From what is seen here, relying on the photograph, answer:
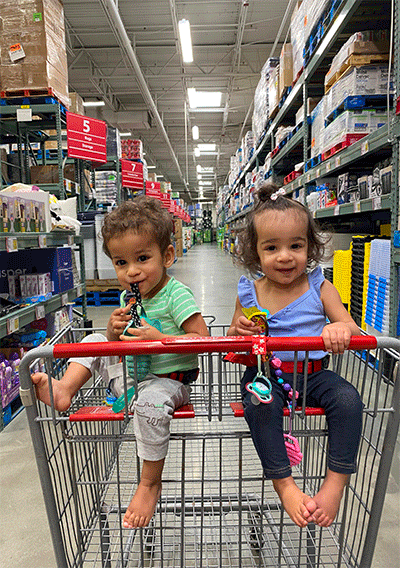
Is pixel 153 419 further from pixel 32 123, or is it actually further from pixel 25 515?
pixel 32 123

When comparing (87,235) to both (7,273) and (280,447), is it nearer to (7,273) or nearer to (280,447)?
(7,273)

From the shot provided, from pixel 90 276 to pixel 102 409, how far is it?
538cm

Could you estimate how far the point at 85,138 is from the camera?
5023 mm

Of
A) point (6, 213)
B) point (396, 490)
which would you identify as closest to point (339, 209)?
point (396, 490)

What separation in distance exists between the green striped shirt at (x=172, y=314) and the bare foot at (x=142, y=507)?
1.07 ft

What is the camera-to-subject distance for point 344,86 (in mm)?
2916

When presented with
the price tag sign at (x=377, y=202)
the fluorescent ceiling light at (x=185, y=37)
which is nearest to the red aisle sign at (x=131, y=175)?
the fluorescent ceiling light at (x=185, y=37)

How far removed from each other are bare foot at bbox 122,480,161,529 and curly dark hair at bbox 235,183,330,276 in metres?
0.79

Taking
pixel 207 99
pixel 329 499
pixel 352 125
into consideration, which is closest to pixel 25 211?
pixel 352 125

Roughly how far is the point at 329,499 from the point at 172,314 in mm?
668

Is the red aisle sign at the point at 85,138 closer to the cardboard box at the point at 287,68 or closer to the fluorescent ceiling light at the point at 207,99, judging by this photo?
the cardboard box at the point at 287,68

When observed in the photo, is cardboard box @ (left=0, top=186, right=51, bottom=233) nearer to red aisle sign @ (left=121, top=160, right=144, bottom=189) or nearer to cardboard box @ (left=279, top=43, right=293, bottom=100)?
cardboard box @ (left=279, top=43, right=293, bottom=100)

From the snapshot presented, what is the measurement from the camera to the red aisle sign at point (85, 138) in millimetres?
4770

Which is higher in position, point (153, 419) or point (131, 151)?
point (131, 151)
